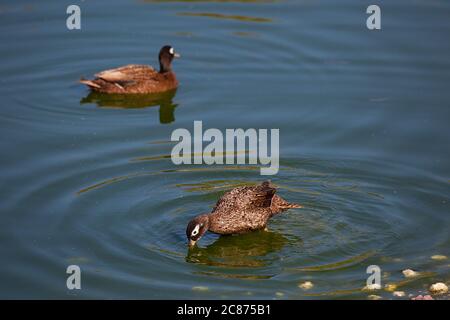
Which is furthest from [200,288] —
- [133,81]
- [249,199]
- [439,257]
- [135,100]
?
[133,81]

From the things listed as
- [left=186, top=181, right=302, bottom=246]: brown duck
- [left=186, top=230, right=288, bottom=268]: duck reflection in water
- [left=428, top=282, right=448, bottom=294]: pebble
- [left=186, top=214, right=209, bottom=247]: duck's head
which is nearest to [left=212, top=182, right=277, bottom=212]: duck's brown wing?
[left=186, top=181, right=302, bottom=246]: brown duck

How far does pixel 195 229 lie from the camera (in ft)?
41.5

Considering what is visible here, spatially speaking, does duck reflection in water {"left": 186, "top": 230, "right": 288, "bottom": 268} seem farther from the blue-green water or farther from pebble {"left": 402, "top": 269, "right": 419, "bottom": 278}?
pebble {"left": 402, "top": 269, "right": 419, "bottom": 278}

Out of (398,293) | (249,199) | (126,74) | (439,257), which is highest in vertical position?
(126,74)

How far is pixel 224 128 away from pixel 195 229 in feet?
13.4

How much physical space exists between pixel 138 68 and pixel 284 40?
3.50 metres

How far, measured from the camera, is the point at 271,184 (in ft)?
47.5

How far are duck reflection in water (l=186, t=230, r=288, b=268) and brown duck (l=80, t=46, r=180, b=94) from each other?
19.8 feet

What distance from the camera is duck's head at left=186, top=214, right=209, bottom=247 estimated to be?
41.4ft

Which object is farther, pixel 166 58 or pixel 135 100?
pixel 166 58

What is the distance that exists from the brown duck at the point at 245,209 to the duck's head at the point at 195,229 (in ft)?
1.05

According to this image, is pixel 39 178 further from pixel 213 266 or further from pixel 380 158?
pixel 380 158

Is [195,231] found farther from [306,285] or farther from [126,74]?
[126,74]

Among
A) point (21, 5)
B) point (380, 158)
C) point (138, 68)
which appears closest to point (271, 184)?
point (380, 158)
